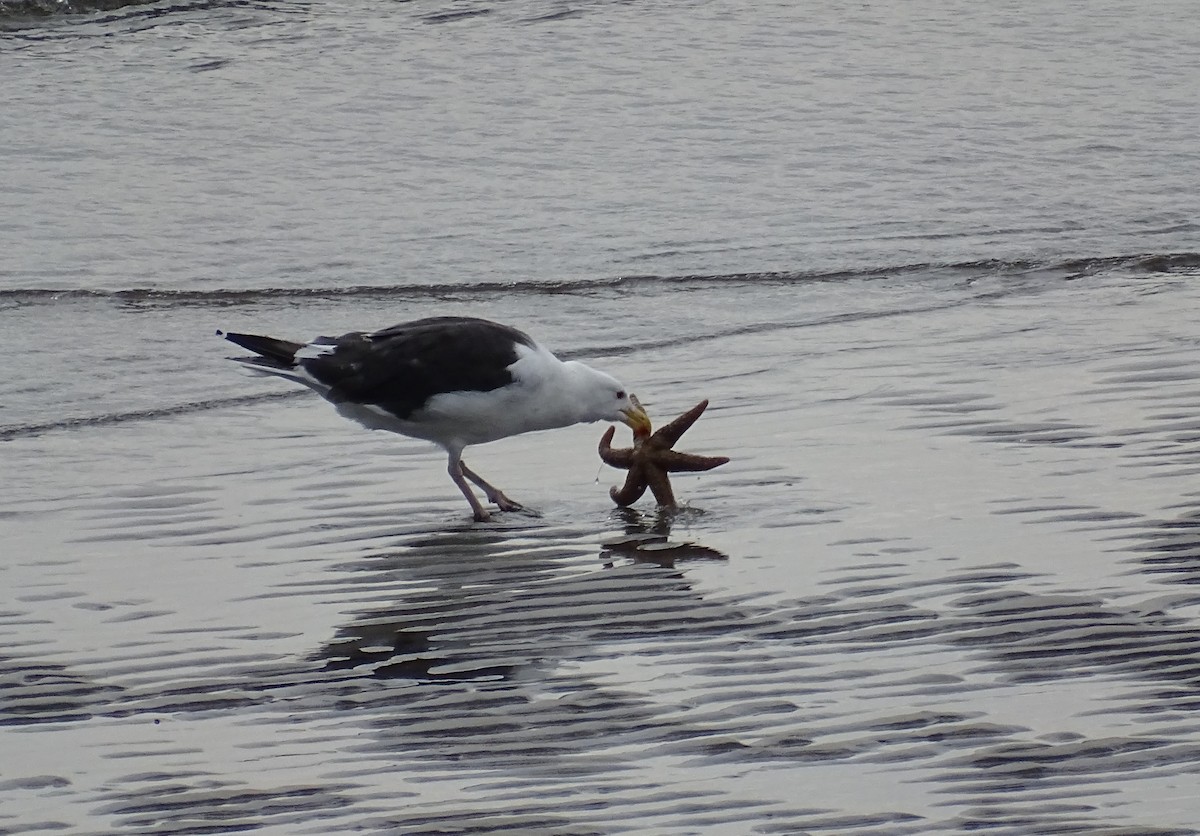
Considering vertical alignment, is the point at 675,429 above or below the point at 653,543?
above

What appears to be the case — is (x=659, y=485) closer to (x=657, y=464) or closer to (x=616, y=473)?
(x=657, y=464)

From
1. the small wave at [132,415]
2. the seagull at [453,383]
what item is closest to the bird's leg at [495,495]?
the seagull at [453,383]

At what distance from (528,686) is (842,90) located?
10670 mm

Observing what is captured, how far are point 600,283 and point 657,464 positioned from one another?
414 centimetres

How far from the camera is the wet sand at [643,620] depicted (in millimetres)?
3711

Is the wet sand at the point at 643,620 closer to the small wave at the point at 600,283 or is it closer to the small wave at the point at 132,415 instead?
the small wave at the point at 132,415

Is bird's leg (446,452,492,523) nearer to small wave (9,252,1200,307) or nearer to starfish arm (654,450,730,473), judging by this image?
starfish arm (654,450,730,473)

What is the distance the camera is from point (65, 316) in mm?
9289

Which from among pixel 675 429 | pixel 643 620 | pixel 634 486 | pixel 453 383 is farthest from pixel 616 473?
pixel 643 620

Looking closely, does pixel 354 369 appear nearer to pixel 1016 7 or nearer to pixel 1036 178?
pixel 1036 178

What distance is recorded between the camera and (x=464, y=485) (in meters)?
6.19

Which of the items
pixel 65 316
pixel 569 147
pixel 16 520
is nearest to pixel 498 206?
pixel 569 147

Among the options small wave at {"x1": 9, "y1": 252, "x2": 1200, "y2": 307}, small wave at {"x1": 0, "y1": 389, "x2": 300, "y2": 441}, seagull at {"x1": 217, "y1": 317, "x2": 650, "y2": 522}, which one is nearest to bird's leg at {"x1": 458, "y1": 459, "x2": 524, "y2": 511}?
seagull at {"x1": 217, "y1": 317, "x2": 650, "y2": 522}

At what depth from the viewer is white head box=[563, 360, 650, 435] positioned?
6477mm
